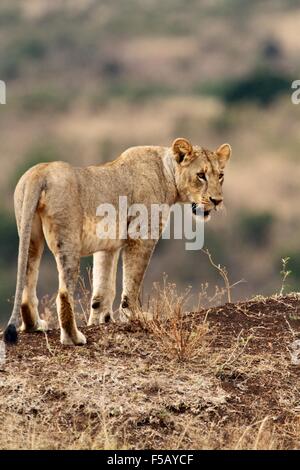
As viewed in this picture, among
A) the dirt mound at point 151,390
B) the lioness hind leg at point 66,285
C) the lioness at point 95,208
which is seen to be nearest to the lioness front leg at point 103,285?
the lioness at point 95,208

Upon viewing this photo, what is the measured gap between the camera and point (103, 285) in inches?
346

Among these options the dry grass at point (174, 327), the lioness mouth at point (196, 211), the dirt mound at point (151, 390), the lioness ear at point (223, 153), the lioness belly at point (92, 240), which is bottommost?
the dirt mound at point (151, 390)

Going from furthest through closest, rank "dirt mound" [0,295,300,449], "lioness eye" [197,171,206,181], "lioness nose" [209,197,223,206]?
"lioness eye" [197,171,206,181] < "lioness nose" [209,197,223,206] < "dirt mound" [0,295,300,449]

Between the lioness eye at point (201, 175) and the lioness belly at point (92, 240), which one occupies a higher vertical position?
the lioness eye at point (201, 175)

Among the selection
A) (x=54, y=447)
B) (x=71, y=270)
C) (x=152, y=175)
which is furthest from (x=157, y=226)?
(x=54, y=447)

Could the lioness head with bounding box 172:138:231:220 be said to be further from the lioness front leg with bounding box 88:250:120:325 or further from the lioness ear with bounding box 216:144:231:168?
the lioness front leg with bounding box 88:250:120:325

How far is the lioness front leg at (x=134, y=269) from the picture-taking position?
8.58 m

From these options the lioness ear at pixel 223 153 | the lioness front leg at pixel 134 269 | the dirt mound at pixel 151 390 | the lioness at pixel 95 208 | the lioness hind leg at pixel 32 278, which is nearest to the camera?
the dirt mound at pixel 151 390

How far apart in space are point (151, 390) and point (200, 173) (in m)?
1.96

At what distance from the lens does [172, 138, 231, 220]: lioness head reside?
874 centimetres

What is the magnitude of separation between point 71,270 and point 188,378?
1007 millimetres

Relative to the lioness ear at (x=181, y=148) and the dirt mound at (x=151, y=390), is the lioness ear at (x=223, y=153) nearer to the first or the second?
the lioness ear at (x=181, y=148)

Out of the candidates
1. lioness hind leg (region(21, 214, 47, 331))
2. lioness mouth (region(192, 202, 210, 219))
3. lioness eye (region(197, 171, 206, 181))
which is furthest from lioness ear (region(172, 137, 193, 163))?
lioness hind leg (region(21, 214, 47, 331))
